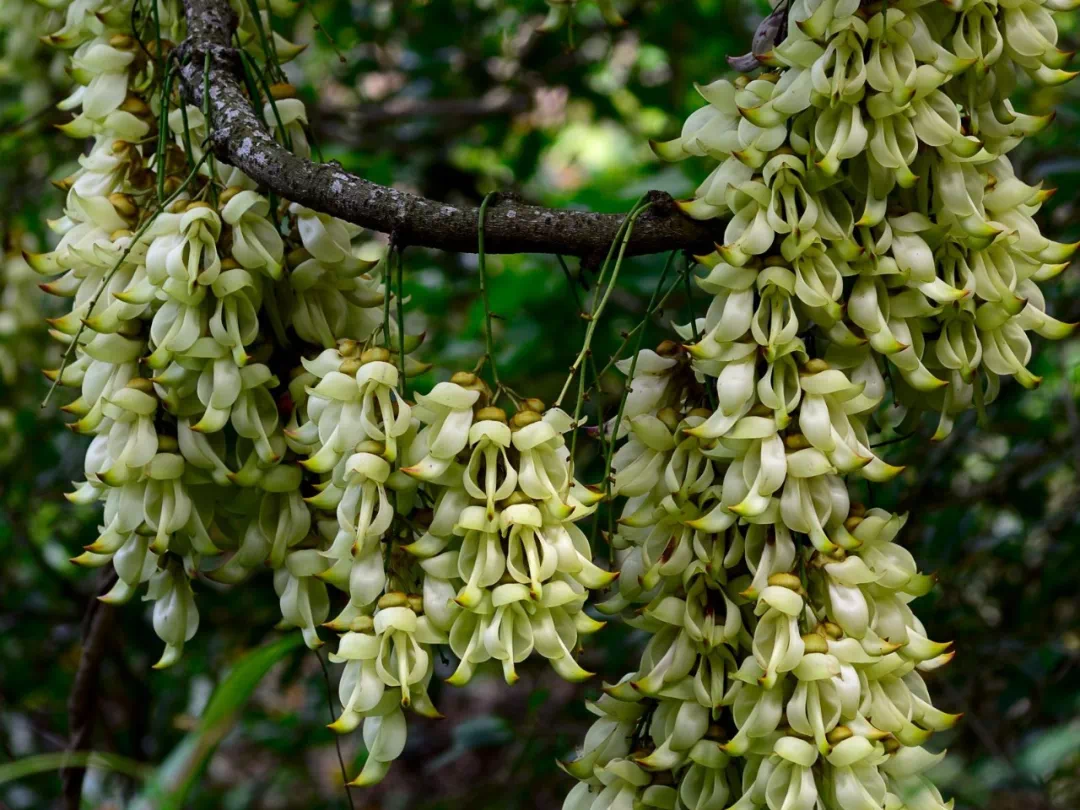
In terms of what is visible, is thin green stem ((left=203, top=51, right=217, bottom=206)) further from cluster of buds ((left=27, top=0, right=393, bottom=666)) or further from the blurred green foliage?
the blurred green foliage

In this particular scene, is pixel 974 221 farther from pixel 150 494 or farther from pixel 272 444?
pixel 150 494

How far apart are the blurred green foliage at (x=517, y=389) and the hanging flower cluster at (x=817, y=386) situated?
2.04ft

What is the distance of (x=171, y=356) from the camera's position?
44.5 inches

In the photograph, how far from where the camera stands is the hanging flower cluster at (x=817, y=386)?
40.8 inches

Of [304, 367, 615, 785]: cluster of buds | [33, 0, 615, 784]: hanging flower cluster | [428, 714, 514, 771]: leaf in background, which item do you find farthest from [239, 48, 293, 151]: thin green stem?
[428, 714, 514, 771]: leaf in background

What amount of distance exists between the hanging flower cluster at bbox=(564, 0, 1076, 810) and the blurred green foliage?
0.62m

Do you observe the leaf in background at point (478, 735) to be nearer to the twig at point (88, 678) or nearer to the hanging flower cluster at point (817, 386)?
the twig at point (88, 678)

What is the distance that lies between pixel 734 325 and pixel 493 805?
194 cm

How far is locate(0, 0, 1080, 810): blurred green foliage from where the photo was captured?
7.32ft

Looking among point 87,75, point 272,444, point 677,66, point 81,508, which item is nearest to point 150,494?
point 272,444

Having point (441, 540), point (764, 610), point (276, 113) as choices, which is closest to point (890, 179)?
point (764, 610)

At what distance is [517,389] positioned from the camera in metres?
2.46

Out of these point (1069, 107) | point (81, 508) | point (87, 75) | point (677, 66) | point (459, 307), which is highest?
point (87, 75)

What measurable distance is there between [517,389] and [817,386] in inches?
56.7
